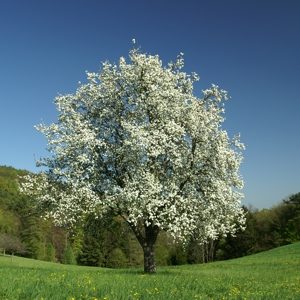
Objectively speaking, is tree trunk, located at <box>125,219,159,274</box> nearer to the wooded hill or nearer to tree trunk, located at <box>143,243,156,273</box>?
tree trunk, located at <box>143,243,156,273</box>

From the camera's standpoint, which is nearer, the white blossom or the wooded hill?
the white blossom

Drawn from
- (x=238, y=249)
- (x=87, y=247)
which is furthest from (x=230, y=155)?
(x=87, y=247)

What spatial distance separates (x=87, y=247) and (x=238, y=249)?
39056 mm

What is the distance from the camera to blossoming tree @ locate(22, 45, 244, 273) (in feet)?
101

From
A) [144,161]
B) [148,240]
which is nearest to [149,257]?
[148,240]

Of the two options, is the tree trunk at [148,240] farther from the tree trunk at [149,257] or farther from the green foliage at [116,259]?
the green foliage at [116,259]

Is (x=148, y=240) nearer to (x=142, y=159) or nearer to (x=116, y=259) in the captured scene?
(x=142, y=159)

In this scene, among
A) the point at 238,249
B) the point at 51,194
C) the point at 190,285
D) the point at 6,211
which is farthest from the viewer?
the point at 6,211

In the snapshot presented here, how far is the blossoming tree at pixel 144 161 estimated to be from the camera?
3091 cm

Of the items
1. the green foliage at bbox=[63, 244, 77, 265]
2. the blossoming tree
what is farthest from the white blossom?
the green foliage at bbox=[63, 244, 77, 265]

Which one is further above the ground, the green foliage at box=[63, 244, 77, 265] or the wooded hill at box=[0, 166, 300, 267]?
the wooded hill at box=[0, 166, 300, 267]

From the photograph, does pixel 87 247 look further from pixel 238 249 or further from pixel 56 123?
pixel 56 123

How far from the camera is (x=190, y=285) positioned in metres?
19.0

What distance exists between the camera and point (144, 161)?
104 ft
